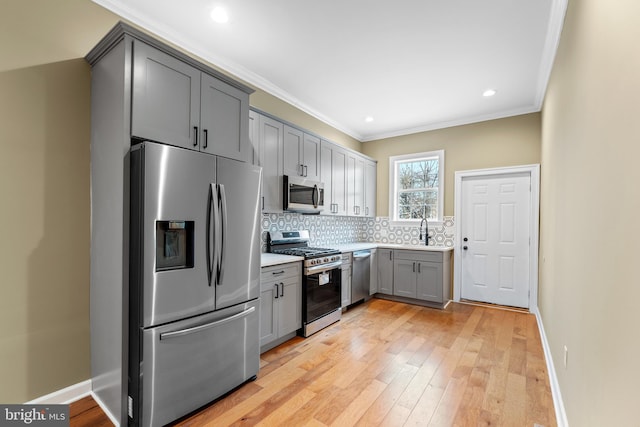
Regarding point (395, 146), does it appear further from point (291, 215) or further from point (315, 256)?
point (315, 256)

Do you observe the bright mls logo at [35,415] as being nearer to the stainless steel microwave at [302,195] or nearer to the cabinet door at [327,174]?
the stainless steel microwave at [302,195]

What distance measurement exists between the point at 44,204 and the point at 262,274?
1.70 m

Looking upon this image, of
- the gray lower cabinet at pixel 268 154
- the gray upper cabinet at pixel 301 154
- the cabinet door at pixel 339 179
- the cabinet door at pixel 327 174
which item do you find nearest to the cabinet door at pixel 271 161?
the gray lower cabinet at pixel 268 154

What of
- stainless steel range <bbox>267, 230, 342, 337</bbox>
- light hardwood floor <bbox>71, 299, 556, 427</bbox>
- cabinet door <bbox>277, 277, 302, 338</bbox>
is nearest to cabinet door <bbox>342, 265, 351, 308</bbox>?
stainless steel range <bbox>267, 230, 342, 337</bbox>

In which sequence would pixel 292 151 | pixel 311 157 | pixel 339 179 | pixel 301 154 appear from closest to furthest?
pixel 292 151, pixel 301 154, pixel 311 157, pixel 339 179

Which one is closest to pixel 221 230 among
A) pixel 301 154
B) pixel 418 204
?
pixel 301 154

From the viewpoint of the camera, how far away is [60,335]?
6.95 ft

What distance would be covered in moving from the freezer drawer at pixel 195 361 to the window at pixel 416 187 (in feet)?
12.3

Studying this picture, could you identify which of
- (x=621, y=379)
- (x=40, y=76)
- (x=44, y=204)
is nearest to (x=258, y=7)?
(x=40, y=76)

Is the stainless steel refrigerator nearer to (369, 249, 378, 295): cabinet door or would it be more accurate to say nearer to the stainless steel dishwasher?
the stainless steel dishwasher

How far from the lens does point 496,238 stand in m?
4.59

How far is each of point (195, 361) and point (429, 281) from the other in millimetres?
3500

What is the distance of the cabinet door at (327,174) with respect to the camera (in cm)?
430

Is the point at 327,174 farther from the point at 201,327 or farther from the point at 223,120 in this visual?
the point at 201,327
